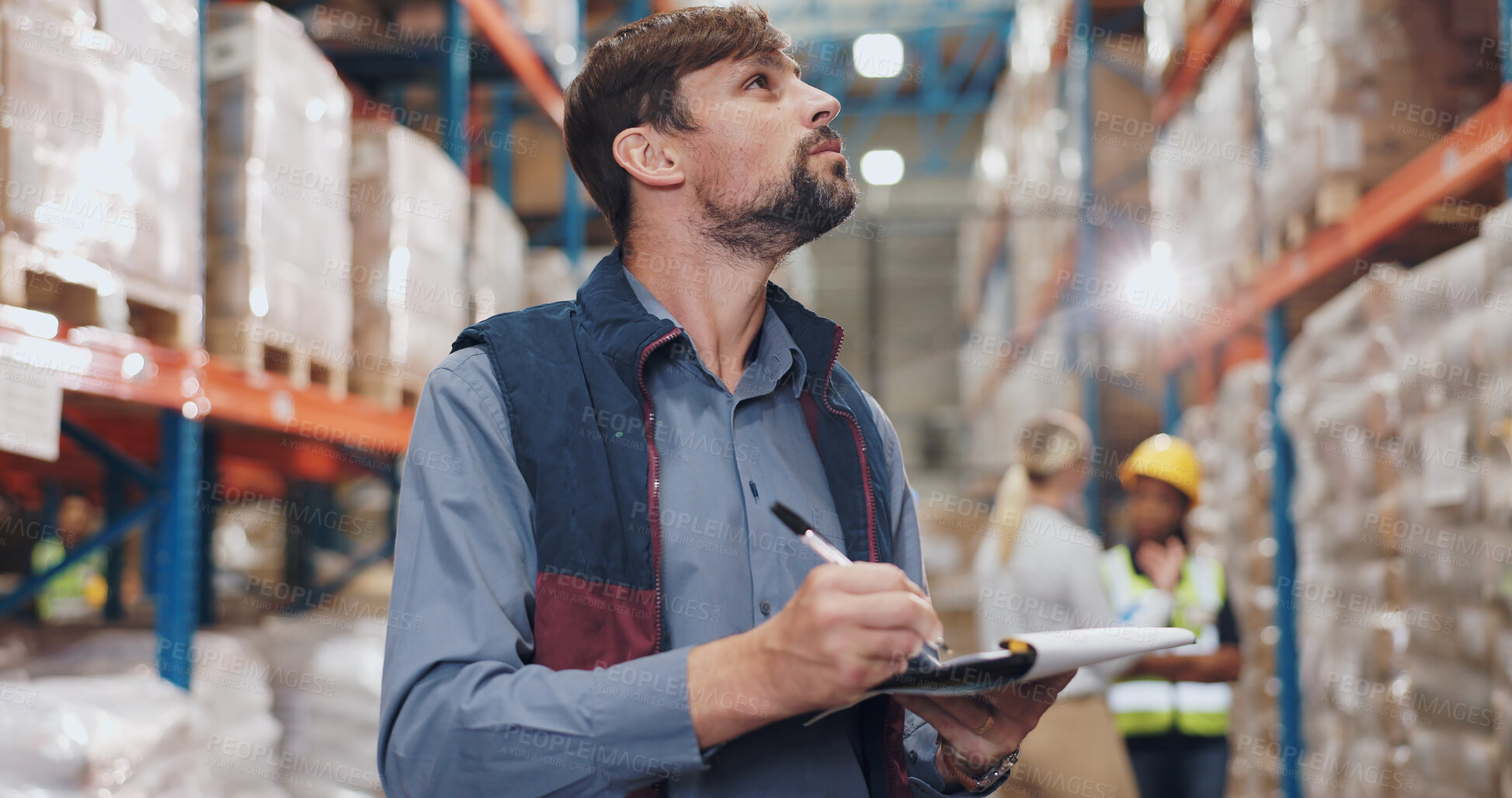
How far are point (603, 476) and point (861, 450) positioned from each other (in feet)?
1.29

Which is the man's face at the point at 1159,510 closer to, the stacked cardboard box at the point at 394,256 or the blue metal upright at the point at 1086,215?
the stacked cardboard box at the point at 394,256

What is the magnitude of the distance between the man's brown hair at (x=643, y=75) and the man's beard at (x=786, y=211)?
0.14m

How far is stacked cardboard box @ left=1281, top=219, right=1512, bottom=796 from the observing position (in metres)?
3.08

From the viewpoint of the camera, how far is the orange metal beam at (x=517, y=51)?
16.8ft

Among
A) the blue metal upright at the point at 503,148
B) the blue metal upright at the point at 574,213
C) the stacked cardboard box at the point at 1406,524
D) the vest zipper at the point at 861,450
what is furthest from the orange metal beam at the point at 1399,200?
the blue metal upright at the point at 503,148

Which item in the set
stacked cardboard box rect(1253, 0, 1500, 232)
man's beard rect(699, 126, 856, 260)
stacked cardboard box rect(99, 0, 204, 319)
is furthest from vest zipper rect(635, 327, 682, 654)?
stacked cardboard box rect(1253, 0, 1500, 232)

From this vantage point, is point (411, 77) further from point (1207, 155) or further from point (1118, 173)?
point (1118, 173)

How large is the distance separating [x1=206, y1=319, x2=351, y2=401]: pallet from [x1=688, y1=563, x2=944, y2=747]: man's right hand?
2476 mm

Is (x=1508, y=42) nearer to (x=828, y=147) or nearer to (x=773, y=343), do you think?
(x=828, y=147)

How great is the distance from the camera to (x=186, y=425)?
294 cm

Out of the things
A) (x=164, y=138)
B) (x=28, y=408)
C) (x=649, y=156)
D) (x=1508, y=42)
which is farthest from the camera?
(x=1508, y=42)

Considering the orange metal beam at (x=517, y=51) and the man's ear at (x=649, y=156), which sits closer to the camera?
the man's ear at (x=649, y=156)

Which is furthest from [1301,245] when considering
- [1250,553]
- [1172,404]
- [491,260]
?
[1172,404]

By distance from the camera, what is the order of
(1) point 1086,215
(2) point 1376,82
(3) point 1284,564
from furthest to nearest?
(1) point 1086,215 < (3) point 1284,564 < (2) point 1376,82
